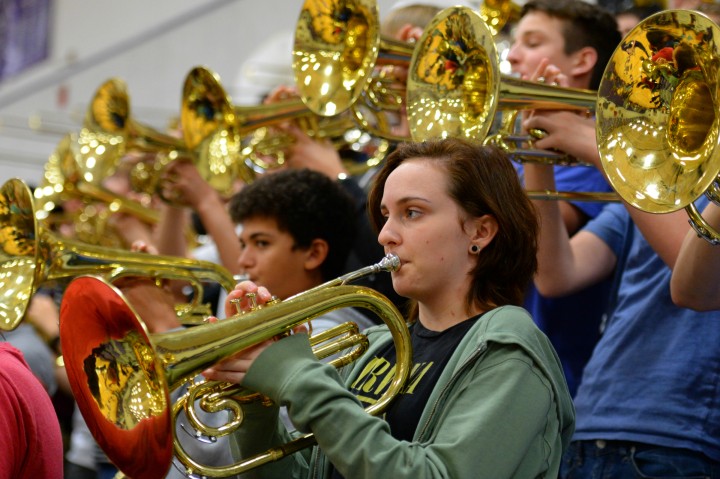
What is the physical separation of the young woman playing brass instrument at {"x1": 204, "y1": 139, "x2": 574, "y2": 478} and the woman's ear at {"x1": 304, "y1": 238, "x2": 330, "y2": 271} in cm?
81

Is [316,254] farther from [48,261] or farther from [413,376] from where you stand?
[413,376]

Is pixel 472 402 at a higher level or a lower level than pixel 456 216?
lower

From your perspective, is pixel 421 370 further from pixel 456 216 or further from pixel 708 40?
pixel 708 40

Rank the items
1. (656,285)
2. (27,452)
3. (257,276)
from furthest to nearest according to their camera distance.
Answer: (257,276) < (656,285) < (27,452)

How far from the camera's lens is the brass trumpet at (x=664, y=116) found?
7.31ft

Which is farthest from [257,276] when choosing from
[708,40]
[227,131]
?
[708,40]

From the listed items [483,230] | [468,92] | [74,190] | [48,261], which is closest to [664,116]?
[483,230]

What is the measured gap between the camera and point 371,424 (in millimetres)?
1979

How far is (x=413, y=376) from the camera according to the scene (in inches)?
88.7

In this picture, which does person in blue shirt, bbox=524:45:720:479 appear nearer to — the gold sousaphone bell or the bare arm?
the bare arm

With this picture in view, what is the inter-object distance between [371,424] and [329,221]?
150 cm

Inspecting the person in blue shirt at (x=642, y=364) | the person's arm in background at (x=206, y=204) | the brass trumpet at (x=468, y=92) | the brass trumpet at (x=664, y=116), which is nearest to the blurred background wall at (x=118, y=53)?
the person's arm in background at (x=206, y=204)

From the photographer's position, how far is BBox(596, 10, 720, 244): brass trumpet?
7.31 ft

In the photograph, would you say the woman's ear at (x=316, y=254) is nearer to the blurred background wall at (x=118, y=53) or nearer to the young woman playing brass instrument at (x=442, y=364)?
the young woman playing brass instrument at (x=442, y=364)
